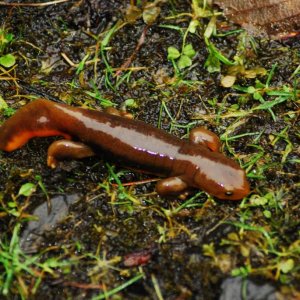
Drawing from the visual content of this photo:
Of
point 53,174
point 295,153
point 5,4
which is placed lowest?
point 53,174

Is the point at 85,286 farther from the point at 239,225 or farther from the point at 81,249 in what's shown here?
the point at 239,225

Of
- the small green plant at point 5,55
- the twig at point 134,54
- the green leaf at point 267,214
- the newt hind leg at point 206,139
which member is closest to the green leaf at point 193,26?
the twig at point 134,54

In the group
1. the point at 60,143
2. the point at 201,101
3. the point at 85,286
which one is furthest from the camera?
the point at 201,101

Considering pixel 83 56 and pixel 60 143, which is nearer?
pixel 60 143

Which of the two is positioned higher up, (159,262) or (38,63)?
(38,63)

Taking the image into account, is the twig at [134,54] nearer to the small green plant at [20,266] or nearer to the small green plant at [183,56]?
the small green plant at [183,56]

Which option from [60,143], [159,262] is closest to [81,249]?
[159,262]

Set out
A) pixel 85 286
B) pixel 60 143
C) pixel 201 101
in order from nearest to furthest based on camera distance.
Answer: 1. pixel 85 286
2. pixel 60 143
3. pixel 201 101
